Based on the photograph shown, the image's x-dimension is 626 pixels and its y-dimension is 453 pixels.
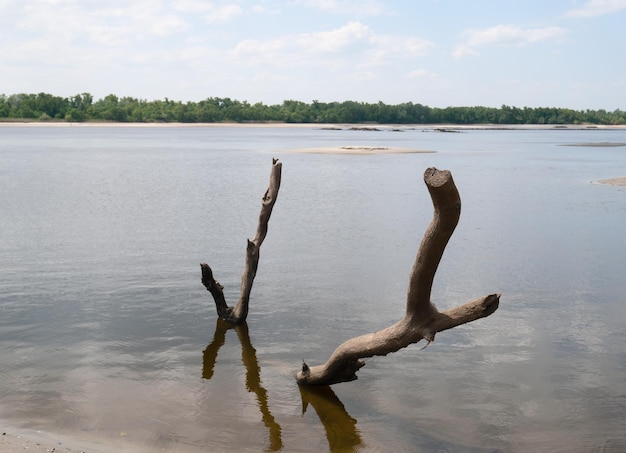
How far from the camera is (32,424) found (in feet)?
27.6

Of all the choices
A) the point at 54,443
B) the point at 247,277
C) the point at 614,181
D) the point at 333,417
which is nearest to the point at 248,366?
the point at 247,277

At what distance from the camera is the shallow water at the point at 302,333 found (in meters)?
8.70

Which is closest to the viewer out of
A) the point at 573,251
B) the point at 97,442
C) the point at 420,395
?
the point at 97,442

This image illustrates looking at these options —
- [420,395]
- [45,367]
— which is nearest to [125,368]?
[45,367]

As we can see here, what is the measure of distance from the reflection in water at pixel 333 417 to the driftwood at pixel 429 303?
64 centimetres

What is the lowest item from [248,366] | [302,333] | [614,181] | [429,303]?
[248,366]

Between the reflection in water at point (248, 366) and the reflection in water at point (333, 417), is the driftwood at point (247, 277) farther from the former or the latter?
the reflection in water at point (333, 417)

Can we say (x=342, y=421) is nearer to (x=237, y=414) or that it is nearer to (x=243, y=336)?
(x=237, y=414)

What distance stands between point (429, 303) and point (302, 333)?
4727 mm

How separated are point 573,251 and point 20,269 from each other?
1377 cm

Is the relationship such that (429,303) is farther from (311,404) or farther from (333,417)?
(311,404)

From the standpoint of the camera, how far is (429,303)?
305 inches

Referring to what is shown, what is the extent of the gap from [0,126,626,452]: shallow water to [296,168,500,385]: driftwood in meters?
1.08

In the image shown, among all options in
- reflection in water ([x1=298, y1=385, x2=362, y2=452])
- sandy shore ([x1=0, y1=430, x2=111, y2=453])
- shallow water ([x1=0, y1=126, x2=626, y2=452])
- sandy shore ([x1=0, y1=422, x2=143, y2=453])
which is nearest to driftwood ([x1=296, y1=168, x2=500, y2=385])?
reflection in water ([x1=298, y1=385, x2=362, y2=452])
